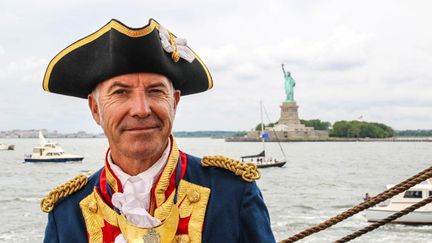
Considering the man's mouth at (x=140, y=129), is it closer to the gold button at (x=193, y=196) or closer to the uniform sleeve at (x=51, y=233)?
the gold button at (x=193, y=196)

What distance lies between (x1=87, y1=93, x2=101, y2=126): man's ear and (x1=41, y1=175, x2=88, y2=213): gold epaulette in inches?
13.9

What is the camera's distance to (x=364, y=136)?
162 metres

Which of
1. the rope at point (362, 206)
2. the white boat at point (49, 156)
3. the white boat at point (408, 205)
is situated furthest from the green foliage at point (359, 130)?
the rope at point (362, 206)

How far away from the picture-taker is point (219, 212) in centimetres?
235

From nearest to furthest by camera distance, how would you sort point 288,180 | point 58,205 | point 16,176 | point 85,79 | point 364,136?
Answer: point 85,79
point 58,205
point 288,180
point 16,176
point 364,136

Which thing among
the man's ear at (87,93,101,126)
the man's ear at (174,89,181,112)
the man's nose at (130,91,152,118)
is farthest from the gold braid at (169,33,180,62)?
the man's ear at (87,93,101,126)

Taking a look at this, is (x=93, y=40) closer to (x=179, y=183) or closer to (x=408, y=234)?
(x=179, y=183)

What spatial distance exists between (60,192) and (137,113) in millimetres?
642

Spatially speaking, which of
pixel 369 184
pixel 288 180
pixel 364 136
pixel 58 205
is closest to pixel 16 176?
pixel 288 180

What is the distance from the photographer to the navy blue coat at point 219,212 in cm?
230

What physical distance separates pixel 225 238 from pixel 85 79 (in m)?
0.79

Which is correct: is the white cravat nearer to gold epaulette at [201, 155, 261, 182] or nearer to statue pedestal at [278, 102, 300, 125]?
gold epaulette at [201, 155, 261, 182]

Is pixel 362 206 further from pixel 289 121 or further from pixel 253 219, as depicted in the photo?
pixel 289 121

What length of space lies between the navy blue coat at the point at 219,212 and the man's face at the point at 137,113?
0.97ft
